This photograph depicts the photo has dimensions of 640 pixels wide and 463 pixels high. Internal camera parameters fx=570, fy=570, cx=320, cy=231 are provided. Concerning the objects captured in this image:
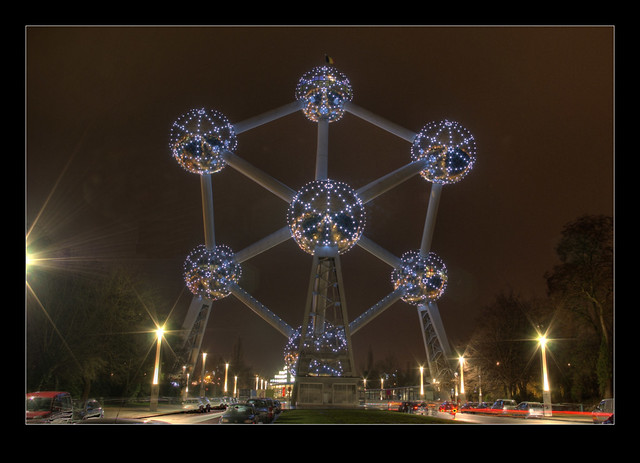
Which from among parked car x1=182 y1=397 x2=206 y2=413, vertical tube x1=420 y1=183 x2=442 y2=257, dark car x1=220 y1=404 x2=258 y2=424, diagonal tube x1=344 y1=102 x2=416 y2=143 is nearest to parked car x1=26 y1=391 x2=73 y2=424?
dark car x1=220 y1=404 x2=258 y2=424

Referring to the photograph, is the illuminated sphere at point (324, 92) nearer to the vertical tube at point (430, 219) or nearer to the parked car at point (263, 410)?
the vertical tube at point (430, 219)

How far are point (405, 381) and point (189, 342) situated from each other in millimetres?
59058

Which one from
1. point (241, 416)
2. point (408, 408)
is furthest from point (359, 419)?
point (408, 408)

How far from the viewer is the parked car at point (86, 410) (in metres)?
19.0

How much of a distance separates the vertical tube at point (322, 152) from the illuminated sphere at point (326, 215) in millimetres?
5891

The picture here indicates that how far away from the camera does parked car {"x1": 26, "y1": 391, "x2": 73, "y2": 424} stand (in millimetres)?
15891

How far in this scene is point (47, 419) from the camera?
1606 cm

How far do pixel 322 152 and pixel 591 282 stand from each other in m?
17.9

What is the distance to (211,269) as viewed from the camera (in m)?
42.1

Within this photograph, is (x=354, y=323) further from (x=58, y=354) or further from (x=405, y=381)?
(x=405, y=381)

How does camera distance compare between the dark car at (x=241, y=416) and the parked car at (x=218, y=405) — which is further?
the parked car at (x=218, y=405)

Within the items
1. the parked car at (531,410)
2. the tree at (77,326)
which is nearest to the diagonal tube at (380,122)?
the tree at (77,326)

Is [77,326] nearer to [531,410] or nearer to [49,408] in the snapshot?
[49,408]

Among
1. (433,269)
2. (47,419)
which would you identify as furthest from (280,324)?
(47,419)
